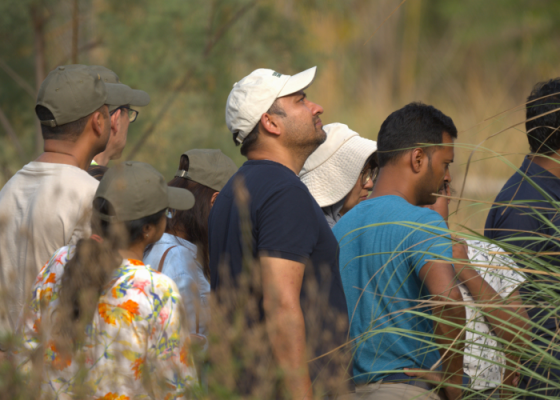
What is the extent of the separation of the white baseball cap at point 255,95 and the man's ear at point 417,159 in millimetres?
492

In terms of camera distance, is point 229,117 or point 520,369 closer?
point 520,369

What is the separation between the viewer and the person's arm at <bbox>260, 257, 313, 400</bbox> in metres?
1.92

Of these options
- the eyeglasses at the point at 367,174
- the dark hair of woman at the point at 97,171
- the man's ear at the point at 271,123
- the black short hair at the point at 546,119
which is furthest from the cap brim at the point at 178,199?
the black short hair at the point at 546,119

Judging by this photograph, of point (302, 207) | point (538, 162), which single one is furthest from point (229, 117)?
point (538, 162)

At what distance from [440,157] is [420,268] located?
57 centimetres

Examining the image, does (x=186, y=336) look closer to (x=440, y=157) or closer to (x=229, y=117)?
(x=229, y=117)

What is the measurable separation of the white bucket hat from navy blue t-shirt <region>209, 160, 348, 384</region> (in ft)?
2.78

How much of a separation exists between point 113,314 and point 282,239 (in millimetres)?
573

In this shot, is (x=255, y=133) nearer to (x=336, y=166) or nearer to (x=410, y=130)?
(x=410, y=130)

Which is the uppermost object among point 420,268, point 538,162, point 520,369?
point 538,162

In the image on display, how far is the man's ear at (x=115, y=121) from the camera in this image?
126 inches

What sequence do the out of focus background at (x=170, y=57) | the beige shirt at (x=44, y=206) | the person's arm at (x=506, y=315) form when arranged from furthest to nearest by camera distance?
1. the out of focus background at (x=170, y=57)
2. the beige shirt at (x=44, y=206)
3. the person's arm at (x=506, y=315)

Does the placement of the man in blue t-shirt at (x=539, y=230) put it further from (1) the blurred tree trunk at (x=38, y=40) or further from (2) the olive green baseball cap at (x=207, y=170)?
(1) the blurred tree trunk at (x=38, y=40)

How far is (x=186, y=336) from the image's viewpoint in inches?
55.9
